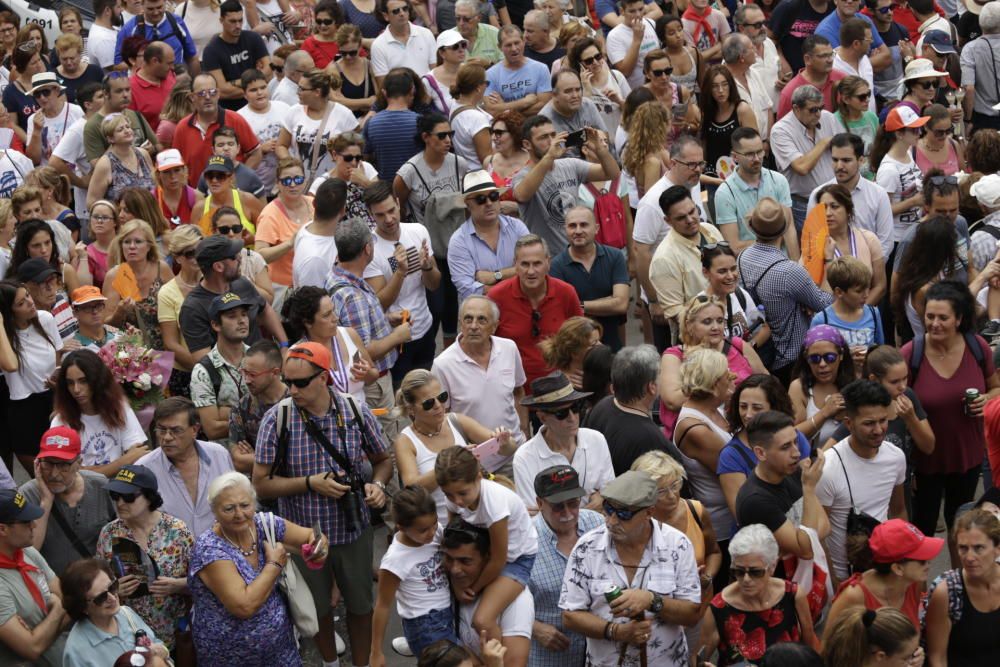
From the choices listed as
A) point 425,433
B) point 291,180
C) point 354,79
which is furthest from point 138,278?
point 354,79

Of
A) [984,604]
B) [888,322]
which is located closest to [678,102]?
[888,322]

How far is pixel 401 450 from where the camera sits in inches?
303

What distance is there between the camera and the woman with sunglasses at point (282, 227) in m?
10.2

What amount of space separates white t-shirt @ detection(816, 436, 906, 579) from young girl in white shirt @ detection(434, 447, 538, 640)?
172 cm

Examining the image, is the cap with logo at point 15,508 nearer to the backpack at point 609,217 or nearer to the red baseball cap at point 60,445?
the red baseball cap at point 60,445

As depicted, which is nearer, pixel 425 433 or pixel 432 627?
pixel 432 627

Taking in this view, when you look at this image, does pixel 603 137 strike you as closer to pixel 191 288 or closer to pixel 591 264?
pixel 591 264

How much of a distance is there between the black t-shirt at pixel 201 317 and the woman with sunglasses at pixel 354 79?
4.26 m

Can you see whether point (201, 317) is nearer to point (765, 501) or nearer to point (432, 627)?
point (432, 627)

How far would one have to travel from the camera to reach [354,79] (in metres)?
13.0

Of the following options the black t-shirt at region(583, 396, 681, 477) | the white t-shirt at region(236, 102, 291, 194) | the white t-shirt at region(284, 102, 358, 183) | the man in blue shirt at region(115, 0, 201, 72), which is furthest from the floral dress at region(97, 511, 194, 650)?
the man in blue shirt at region(115, 0, 201, 72)

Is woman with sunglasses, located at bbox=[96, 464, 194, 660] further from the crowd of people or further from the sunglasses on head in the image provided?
the sunglasses on head

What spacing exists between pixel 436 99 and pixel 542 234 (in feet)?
6.86

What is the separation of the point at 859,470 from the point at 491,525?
2066 millimetres
